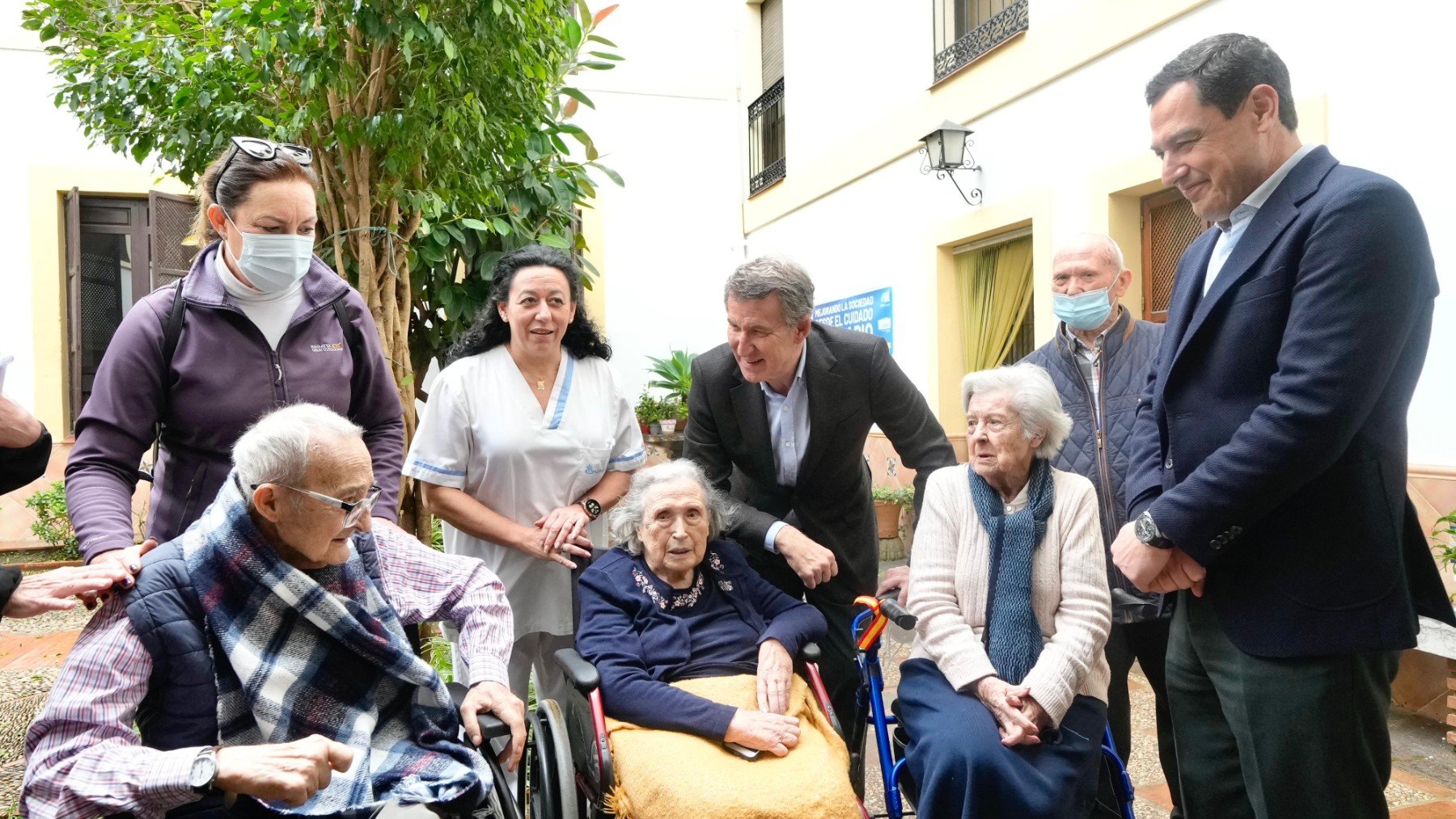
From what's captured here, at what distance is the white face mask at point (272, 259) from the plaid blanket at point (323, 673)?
0.61m

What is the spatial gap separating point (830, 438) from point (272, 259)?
57.3 inches

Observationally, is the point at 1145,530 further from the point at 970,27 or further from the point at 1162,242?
the point at 970,27

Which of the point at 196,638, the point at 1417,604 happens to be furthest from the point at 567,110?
the point at 1417,604

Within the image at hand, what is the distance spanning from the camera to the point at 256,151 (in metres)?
2.09

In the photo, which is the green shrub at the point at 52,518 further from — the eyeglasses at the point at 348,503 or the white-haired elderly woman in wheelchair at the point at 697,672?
the eyeglasses at the point at 348,503

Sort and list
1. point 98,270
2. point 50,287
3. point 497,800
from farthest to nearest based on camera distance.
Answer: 1. point 98,270
2. point 50,287
3. point 497,800

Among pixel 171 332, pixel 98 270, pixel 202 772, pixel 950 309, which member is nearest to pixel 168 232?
pixel 98 270

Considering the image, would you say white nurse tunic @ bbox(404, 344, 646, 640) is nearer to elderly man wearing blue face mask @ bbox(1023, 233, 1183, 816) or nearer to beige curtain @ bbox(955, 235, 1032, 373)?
elderly man wearing blue face mask @ bbox(1023, 233, 1183, 816)

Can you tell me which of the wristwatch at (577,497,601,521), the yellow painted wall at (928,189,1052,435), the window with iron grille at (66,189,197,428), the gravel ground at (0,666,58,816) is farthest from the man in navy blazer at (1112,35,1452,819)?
the window with iron grille at (66,189,197,428)

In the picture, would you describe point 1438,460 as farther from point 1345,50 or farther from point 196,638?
point 196,638

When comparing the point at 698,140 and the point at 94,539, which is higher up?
the point at 698,140

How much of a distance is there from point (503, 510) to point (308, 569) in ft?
2.92

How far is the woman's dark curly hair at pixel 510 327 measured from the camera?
2.72 meters

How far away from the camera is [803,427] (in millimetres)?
2701
